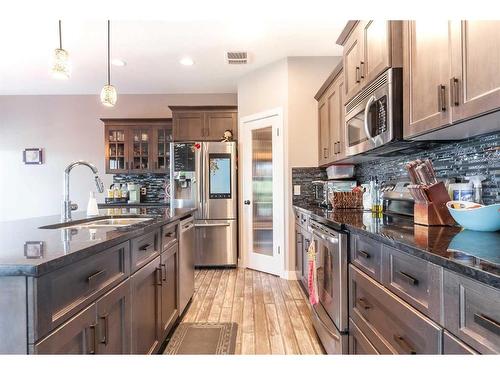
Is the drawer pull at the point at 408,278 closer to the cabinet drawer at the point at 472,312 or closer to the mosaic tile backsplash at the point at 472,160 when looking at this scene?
the cabinet drawer at the point at 472,312

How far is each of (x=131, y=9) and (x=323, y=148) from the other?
3.38 metres

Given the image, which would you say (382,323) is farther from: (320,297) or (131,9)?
(131,9)

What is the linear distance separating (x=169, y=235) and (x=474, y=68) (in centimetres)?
195

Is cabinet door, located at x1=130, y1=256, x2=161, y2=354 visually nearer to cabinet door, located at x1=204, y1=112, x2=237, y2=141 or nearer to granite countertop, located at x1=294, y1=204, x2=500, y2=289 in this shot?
granite countertop, located at x1=294, y1=204, x2=500, y2=289

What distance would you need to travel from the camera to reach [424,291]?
35.9 inches

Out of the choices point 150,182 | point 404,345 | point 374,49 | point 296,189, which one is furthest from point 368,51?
point 150,182

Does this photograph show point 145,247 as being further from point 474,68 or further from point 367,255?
point 474,68

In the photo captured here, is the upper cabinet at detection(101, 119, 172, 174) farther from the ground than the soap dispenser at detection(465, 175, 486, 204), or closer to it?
farther from the ground

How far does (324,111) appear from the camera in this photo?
3.40 m

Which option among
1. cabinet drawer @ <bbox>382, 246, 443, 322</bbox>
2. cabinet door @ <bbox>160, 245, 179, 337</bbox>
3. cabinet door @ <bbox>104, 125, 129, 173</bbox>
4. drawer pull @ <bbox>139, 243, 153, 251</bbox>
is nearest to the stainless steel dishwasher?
cabinet door @ <bbox>160, 245, 179, 337</bbox>

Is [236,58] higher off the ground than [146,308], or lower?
higher

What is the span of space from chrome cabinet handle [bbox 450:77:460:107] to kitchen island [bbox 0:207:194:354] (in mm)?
1511

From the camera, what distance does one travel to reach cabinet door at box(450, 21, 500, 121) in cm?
102
